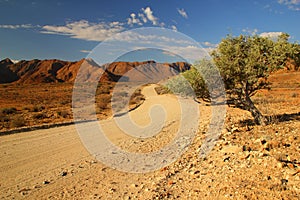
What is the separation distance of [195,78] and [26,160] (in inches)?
295

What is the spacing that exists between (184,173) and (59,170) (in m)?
4.25

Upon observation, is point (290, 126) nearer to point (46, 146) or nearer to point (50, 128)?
point (46, 146)

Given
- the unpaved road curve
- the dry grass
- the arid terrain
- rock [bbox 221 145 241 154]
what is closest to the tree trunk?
the arid terrain

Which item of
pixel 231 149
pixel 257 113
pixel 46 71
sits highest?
pixel 46 71

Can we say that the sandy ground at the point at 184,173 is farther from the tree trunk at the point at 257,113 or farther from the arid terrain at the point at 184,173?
the tree trunk at the point at 257,113

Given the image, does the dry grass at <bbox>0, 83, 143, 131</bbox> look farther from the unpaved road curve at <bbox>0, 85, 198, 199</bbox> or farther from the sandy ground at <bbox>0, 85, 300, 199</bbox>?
the sandy ground at <bbox>0, 85, 300, 199</bbox>

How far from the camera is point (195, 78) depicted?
9.84 meters

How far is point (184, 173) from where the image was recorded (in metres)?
6.66

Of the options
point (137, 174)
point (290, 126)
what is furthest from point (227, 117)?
point (137, 174)

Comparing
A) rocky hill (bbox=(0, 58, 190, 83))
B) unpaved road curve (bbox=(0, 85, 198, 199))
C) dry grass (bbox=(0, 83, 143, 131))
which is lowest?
unpaved road curve (bbox=(0, 85, 198, 199))

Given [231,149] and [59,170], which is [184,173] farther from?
[59,170]

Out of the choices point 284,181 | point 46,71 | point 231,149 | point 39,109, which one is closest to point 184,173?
point 231,149

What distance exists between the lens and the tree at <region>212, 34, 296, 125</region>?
8688mm

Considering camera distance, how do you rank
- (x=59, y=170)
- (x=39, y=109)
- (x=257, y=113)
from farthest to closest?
(x=39, y=109) → (x=257, y=113) → (x=59, y=170)
